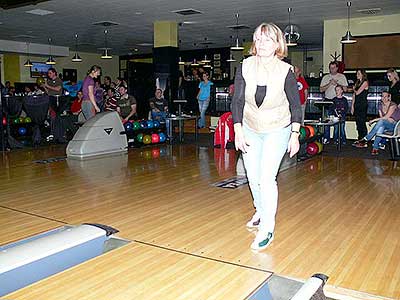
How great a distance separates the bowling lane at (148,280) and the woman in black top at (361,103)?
5.85 meters

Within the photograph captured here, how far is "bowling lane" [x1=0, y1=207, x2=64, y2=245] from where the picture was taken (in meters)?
2.59

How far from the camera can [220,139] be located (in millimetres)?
6617

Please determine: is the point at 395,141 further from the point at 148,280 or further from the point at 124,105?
the point at 148,280

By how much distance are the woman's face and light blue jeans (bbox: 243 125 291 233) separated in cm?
39

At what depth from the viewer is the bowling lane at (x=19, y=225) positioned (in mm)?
2594

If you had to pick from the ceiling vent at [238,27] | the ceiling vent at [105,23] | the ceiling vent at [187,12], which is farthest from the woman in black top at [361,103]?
the ceiling vent at [105,23]

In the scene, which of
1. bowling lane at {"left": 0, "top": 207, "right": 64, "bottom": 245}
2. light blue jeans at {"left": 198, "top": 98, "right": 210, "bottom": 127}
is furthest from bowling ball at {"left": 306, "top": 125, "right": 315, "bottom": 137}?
bowling lane at {"left": 0, "top": 207, "right": 64, "bottom": 245}

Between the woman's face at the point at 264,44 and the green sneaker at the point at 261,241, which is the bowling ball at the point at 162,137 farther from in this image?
the woman's face at the point at 264,44

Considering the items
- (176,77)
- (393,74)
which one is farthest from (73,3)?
(393,74)

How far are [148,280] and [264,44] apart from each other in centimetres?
→ 126

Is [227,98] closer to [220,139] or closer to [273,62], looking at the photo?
[220,139]

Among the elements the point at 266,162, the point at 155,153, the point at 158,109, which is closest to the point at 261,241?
the point at 266,162

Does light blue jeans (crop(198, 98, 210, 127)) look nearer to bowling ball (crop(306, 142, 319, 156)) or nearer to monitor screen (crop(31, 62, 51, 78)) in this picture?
bowling ball (crop(306, 142, 319, 156))

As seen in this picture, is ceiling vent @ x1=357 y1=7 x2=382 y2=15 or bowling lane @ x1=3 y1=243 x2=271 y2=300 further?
ceiling vent @ x1=357 y1=7 x2=382 y2=15
